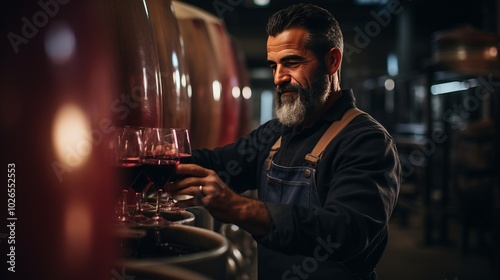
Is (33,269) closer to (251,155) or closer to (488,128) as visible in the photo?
(251,155)

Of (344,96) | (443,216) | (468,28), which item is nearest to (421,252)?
(443,216)

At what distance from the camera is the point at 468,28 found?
4.79 metres

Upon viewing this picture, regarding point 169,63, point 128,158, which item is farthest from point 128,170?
point 169,63

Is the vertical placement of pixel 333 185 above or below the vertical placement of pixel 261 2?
below

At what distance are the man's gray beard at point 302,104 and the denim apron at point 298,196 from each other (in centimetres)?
9

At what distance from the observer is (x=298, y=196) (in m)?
1.51

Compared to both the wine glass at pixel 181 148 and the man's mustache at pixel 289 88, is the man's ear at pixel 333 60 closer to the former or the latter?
the man's mustache at pixel 289 88

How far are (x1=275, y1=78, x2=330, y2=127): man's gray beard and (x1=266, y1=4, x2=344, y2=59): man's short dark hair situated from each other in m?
0.11

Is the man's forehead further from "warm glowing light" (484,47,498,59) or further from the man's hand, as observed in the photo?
"warm glowing light" (484,47,498,59)

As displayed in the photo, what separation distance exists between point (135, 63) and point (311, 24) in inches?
22.7

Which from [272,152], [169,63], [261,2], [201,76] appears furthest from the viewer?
[261,2]

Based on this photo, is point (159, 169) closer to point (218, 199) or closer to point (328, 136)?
point (218, 199)

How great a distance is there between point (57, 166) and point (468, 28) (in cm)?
489

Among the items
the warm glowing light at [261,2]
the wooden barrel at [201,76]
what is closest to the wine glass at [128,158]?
the wooden barrel at [201,76]
